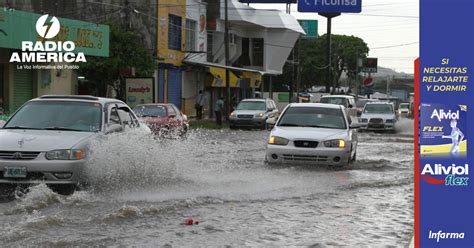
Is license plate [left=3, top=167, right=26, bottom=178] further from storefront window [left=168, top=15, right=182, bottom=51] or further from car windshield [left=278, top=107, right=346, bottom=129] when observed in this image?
storefront window [left=168, top=15, right=182, bottom=51]

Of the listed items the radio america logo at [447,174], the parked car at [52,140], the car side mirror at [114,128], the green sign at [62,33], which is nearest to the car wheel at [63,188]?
the parked car at [52,140]

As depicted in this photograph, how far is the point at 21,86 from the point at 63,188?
17.6 m

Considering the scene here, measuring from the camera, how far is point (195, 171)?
13.4 m

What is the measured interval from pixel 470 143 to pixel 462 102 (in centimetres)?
29

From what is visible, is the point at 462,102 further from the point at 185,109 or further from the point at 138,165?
the point at 185,109

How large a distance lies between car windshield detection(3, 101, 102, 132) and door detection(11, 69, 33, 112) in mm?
15132

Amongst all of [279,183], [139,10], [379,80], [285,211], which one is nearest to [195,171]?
[279,183]

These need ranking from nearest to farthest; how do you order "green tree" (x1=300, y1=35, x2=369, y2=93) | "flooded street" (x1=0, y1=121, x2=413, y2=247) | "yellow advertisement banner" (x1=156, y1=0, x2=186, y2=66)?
"flooded street" (x1=0, y1=121, x2=413, y2=247) → "yellow advertisement banner" (x1=156, y1=0, x2=186, y2=66) → "green tree" (x1=300, y1=35, x2=369, y2=93)

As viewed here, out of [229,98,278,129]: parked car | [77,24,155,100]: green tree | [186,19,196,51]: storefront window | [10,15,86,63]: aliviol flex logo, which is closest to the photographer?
[10,15,86,63]: aliviol flex logo

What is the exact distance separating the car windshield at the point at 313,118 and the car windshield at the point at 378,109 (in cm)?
A: 2114

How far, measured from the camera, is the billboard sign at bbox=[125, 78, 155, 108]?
3138cm

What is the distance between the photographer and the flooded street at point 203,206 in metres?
7.34

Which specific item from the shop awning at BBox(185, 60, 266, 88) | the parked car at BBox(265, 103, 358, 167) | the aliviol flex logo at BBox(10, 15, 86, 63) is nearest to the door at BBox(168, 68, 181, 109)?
the shop awning at BBox(185, 60, 266, 88)

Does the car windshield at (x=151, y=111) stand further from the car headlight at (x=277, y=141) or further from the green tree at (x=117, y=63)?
the car headlight at (x=277, y=141)
